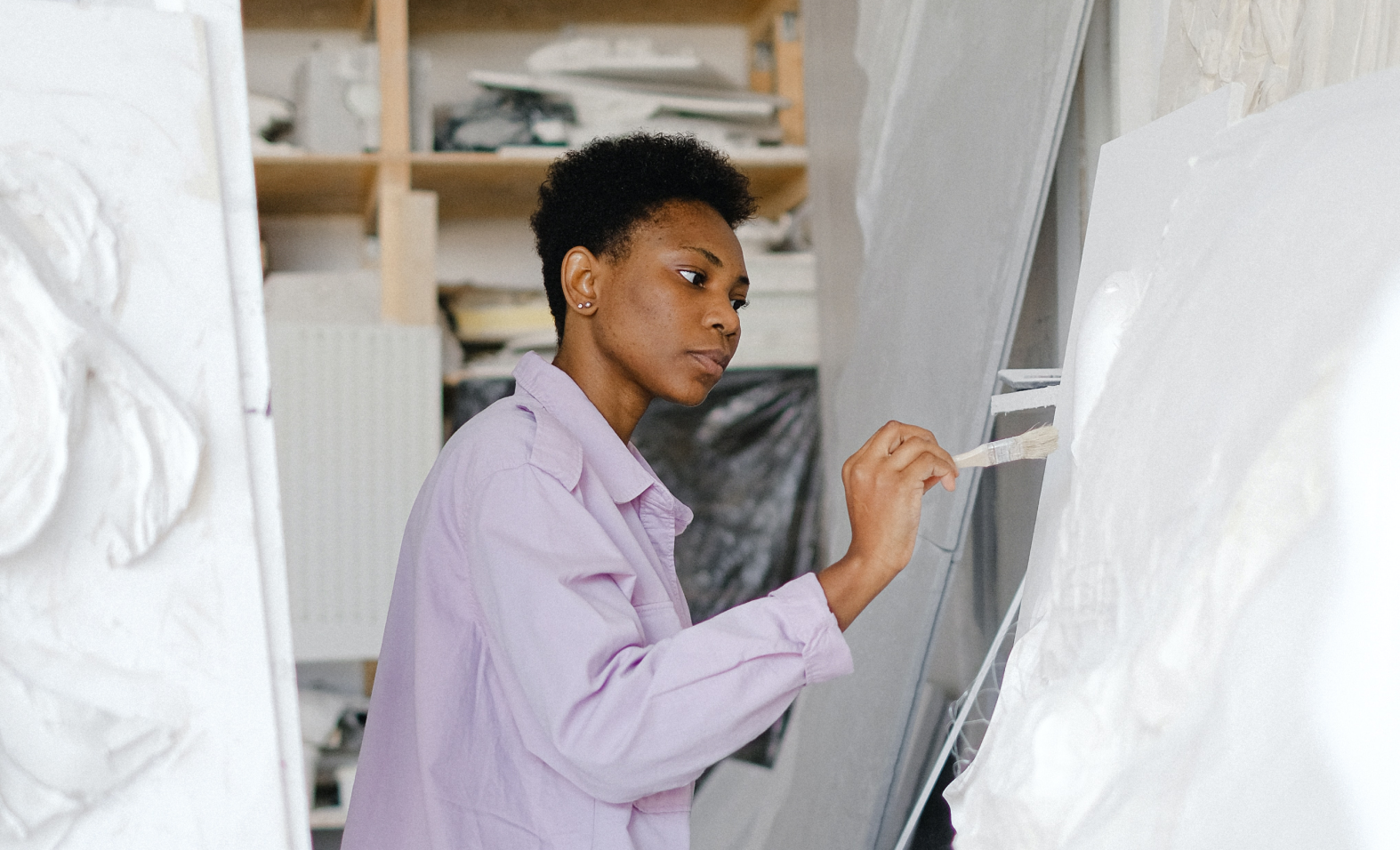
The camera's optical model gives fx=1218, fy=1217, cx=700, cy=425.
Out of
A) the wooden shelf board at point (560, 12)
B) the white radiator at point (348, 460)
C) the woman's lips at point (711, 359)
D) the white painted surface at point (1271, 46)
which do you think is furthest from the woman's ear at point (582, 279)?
the wooden shelf board at point (560, 12)

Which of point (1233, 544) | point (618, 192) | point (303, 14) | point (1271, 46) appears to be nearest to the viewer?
point (1233, 544)

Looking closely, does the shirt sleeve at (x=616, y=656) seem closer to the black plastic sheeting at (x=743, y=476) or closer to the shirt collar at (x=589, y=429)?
the shirt collar at (x=589, y=429)

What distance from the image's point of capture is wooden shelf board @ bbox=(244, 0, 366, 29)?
2355 mm

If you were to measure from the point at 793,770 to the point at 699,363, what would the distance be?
3.20 ft

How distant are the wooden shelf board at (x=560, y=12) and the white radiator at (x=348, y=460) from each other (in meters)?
0.68

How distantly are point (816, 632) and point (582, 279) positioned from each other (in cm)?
43

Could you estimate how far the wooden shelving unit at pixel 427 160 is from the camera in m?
2.16

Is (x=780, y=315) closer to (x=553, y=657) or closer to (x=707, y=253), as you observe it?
(x=707, y=253)

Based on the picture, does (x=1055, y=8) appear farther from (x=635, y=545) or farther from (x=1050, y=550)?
(x=635, y=545)

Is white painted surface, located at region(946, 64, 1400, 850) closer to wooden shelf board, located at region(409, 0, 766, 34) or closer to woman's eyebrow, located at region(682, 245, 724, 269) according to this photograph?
woman's eyebrow, located at region(682, 245, 724, 269)

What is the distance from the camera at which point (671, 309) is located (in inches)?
40.5

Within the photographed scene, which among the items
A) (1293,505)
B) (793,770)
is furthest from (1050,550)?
(793,770)

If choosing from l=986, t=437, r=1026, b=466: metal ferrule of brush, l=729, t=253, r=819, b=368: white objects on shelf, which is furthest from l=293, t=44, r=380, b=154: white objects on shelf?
l=986, t=437, r=1026, b=466: metal ferrule of brush

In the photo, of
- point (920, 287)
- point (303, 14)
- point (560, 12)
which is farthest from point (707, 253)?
point (303, 14)
